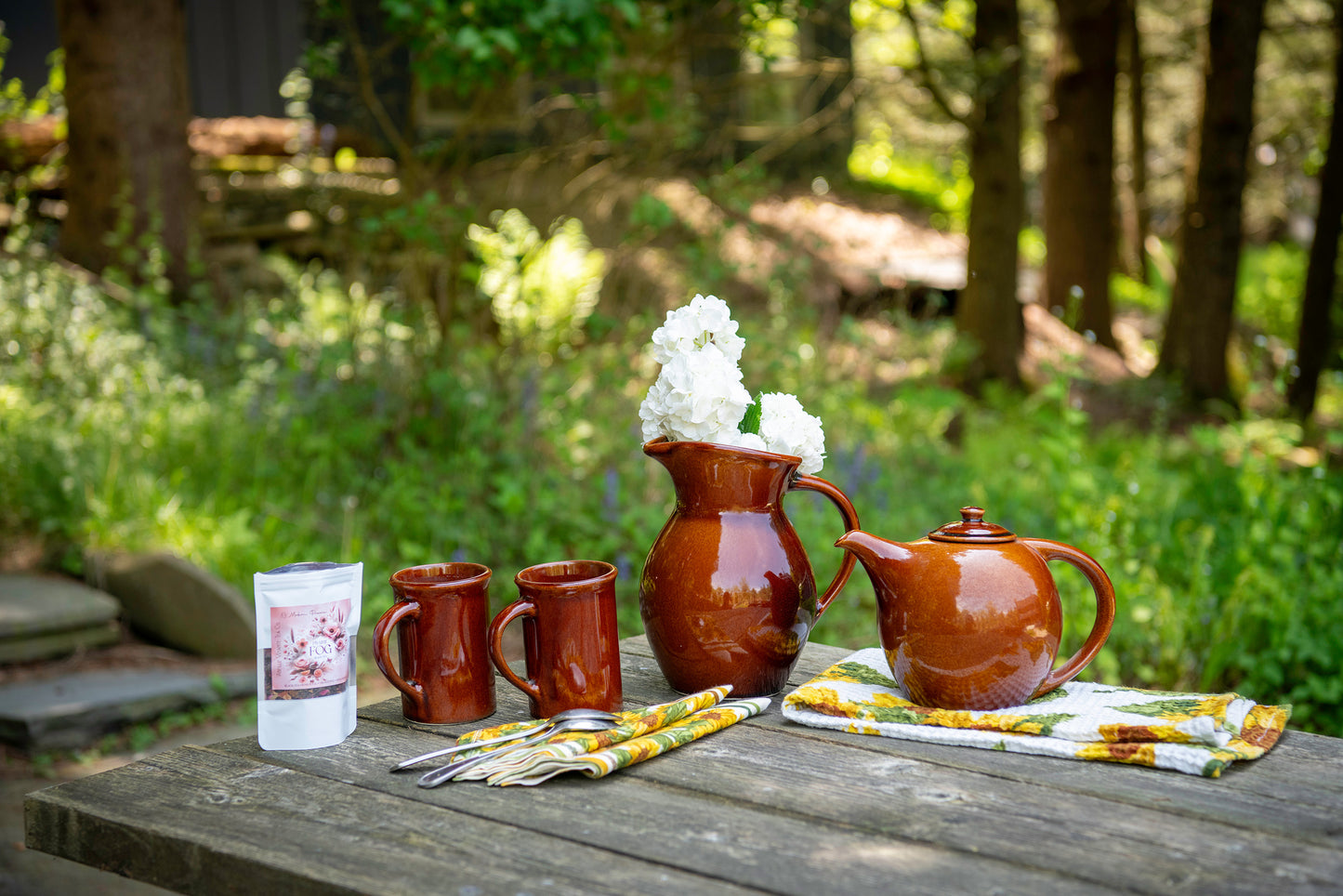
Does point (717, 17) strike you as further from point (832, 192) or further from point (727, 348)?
point (832, 192)

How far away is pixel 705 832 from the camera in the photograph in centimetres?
112

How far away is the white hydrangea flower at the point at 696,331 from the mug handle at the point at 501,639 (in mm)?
386

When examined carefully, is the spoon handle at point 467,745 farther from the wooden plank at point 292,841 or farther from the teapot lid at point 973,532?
the teapot lid at point 973,532

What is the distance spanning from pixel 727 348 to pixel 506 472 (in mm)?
2981

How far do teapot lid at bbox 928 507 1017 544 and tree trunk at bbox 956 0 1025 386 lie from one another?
6062mm

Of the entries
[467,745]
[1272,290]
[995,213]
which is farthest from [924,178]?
[467,745]

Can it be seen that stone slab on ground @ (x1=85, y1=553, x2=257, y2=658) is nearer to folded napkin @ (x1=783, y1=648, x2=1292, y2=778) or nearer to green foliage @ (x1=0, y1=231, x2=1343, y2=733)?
green foliage @ (x1=0, y1=231, x2=1343, y2=733)

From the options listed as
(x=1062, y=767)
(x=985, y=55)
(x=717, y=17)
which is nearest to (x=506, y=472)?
(x=717, y=17)

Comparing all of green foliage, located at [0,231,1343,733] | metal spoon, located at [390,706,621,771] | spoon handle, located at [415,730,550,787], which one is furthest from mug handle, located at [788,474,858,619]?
green foliage, located at [0,231,1343,733]

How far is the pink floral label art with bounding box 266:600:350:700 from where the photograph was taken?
1.37 meters

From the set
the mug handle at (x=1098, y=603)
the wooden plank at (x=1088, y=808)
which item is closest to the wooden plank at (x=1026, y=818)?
the wooden plank at (x=1088, y=808)

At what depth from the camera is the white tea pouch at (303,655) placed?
4.48 ft

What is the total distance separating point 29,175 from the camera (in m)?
6.25

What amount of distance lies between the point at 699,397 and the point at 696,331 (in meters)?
0.11
